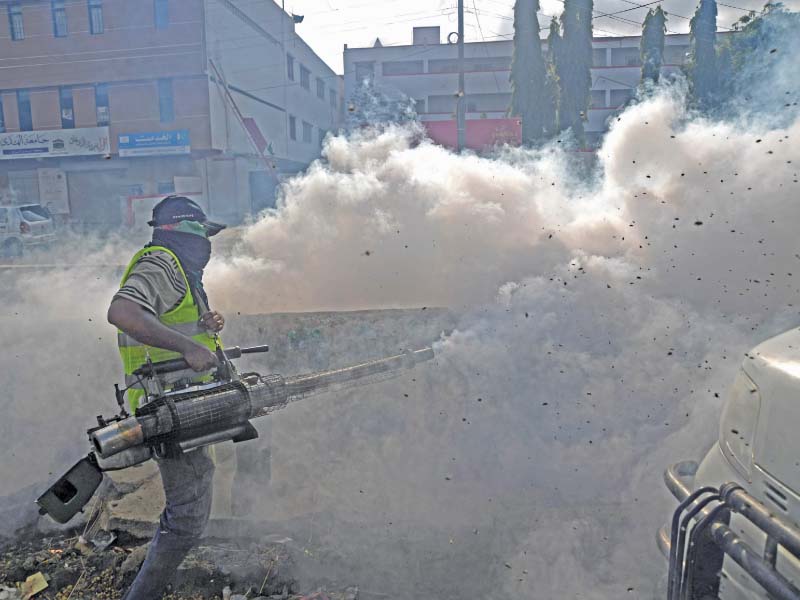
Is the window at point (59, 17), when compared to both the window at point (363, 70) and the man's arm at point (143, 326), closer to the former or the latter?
the window at point (363, 70)

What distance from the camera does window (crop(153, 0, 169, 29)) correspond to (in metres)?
23.0

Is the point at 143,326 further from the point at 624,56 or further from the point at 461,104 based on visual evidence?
the point at 624,56

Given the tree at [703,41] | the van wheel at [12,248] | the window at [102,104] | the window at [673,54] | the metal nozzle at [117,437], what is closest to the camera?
the metal nozzle at [117,437]

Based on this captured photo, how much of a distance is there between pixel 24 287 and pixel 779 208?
886cm

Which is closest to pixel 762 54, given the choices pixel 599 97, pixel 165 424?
pixel 165 424

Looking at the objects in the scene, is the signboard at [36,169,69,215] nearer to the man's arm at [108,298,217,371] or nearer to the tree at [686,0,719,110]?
the tree at [686,0,719,110]

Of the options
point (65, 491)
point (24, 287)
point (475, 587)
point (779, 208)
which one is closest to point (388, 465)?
point (475, 587)

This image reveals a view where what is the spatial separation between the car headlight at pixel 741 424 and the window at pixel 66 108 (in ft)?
89.4

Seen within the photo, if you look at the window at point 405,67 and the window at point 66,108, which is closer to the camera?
the window at point 66,108

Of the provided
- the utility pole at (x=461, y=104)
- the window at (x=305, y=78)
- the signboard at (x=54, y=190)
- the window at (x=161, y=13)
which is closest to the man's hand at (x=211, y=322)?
the utility pole at (x=461, y=104)

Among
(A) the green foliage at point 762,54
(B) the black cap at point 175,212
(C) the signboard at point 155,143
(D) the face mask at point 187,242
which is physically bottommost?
(D) the face mask at point 187,242

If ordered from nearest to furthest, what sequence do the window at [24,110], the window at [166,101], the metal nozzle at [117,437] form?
the metal nozzle at [117,437] → the window at [166,101] → the window at [24,110]

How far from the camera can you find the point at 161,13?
23.1m

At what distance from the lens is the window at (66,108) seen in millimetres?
24859
